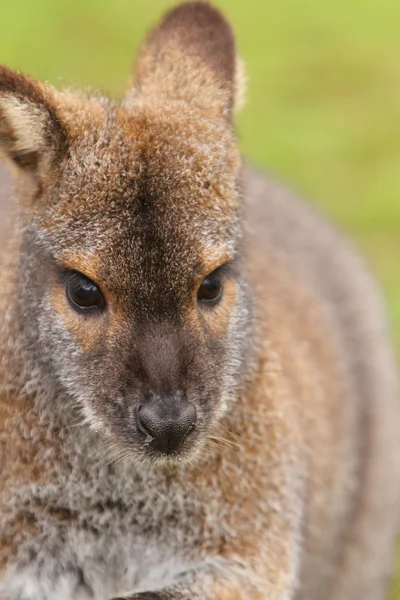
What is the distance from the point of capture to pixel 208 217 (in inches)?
155

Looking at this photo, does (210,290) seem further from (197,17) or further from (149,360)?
(197,17)

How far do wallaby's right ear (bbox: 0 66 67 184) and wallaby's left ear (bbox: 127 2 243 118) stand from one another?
1.61ft

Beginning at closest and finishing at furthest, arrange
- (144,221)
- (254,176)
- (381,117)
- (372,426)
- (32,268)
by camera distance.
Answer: (144,221)
(32,268)
(372,426)
(254,176)
(381,117)

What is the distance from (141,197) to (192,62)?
2.96 feet

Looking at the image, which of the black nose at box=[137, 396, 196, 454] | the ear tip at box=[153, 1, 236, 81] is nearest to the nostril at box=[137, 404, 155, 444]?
the black nose at box=[137, 396, 196, 454]

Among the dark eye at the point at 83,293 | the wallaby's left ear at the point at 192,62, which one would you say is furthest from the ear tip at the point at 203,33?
the dark eye at the point at 83,293

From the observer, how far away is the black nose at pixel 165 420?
148 inches

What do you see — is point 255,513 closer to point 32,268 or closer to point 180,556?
point 180,556

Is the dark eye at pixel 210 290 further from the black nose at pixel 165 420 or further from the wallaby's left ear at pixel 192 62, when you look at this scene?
the wallaby's left ear at pixel 192 62

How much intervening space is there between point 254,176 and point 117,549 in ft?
8.97

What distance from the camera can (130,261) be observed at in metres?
3.80

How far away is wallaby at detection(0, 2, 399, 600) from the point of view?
12.6 feet

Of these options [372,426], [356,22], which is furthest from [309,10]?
[372,426]

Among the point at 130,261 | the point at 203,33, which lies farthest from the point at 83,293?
the point at 203,33
